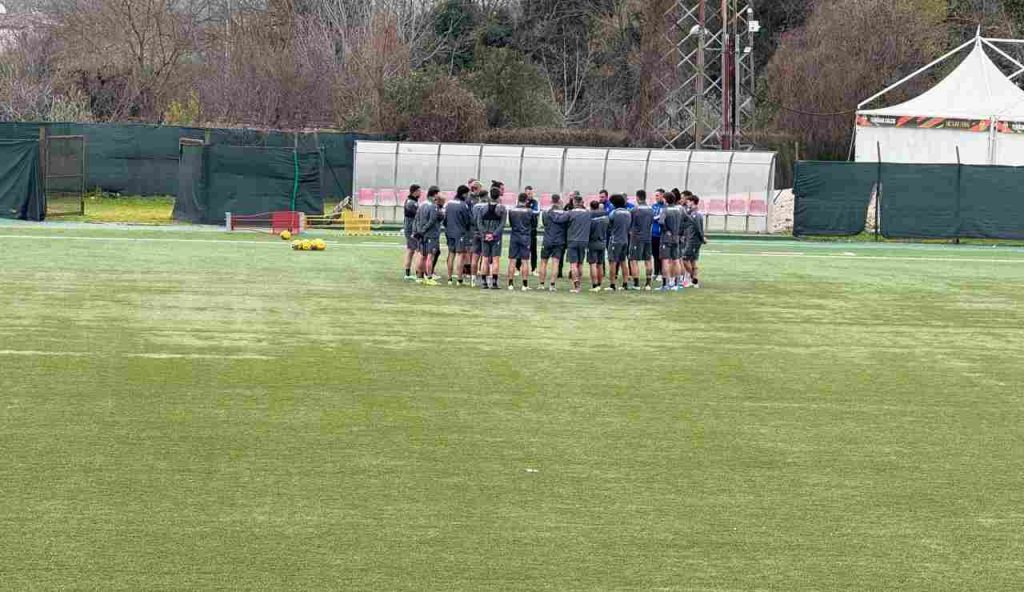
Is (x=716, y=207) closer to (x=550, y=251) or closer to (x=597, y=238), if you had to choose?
(x=597, y=238)

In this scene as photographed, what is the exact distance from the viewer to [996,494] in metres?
10.5

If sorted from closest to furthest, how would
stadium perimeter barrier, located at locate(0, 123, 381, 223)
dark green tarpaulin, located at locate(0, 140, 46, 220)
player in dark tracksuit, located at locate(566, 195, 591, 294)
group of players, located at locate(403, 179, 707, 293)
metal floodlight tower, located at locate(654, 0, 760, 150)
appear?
player in dark tracksuit, located at locate(566, 195, 591, 294) < group of players, located at locate(403, 179, 707, 293) < dark green tarpaulin, located at locate(0, 140, 46, 220) < stadium perimeter barrier, located at locate(0, 123, 381, 223) < metal floodlight tower, located at locate(654, 0, 760, 150)

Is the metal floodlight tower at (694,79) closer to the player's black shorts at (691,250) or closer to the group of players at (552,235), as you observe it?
the player's black shorts at (691,250)

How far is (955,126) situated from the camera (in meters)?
39.8

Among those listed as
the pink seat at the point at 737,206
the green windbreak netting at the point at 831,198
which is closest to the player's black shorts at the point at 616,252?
the green windbreak netting at the point at 831,198

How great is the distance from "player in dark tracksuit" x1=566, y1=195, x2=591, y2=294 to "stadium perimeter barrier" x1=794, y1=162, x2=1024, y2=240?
14.5 metres

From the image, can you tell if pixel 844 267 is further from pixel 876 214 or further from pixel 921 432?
pixel 921 432

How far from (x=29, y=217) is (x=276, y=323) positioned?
713 inches

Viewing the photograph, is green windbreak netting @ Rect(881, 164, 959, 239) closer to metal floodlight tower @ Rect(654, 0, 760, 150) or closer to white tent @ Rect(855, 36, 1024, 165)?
white tent @ Rect(855, 36, 1024, 165)

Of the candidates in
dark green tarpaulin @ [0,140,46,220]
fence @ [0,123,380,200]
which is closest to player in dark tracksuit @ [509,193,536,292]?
dark green tarpaulin @ [0,140,46,220]

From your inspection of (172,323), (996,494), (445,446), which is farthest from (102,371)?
(996,494)

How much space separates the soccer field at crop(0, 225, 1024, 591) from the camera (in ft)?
28.1

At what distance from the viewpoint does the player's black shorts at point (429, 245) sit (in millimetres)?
22953

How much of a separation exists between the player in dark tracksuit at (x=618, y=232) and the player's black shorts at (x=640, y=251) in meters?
0.19
